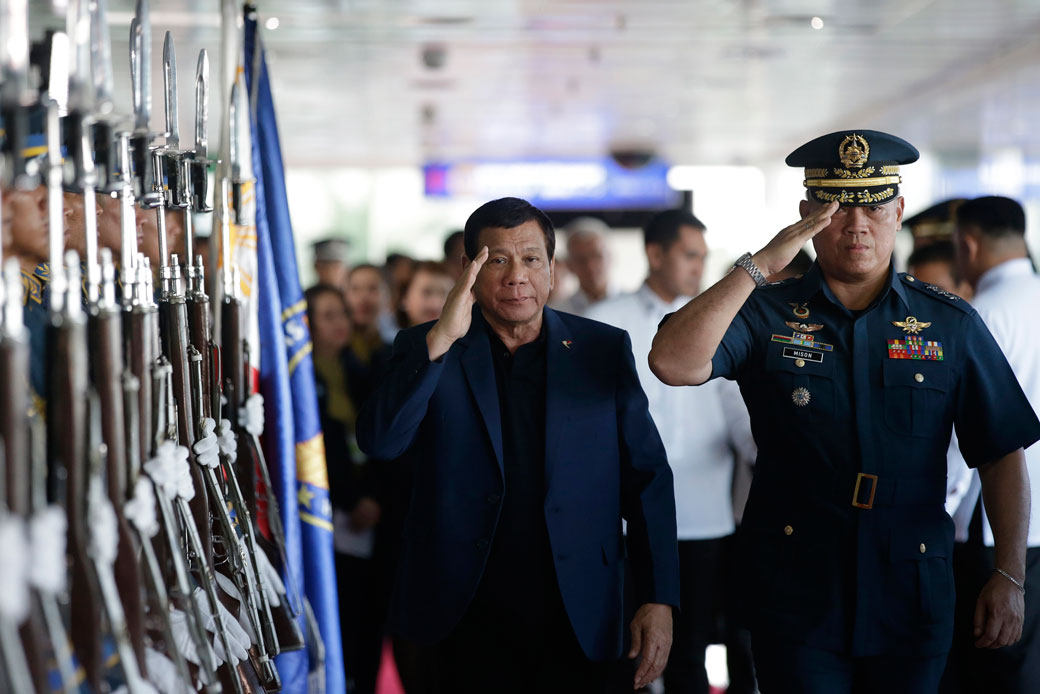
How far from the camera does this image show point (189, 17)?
20.3ft

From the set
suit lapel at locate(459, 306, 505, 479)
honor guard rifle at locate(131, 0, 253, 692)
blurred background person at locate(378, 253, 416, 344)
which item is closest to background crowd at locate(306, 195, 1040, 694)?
blurred background person at locate(378, 253, 416, 344)

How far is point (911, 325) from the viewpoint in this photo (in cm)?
227

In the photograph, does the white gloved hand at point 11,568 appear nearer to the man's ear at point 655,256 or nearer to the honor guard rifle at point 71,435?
the honor guard rifle at point 71,435

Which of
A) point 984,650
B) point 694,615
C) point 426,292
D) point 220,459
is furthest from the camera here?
point 426,292

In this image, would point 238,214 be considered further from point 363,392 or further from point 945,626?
point 363,392

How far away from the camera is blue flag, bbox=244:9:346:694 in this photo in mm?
2771

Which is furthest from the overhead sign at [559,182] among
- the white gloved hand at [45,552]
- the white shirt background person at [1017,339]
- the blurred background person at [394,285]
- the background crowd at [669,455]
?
the white gloved hand at [45,552]

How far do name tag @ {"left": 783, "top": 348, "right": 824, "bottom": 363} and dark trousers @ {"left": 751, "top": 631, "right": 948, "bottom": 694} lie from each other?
22.6 inches

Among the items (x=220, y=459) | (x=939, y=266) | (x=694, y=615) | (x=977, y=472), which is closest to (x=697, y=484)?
(x=694, y=615)

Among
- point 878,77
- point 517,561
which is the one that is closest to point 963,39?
point 878,77

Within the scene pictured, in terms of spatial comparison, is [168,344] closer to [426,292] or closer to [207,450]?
[207,450]

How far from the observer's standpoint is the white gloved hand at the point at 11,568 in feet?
3.95

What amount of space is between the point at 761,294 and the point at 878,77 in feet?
22.4

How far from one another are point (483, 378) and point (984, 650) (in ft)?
5.37
